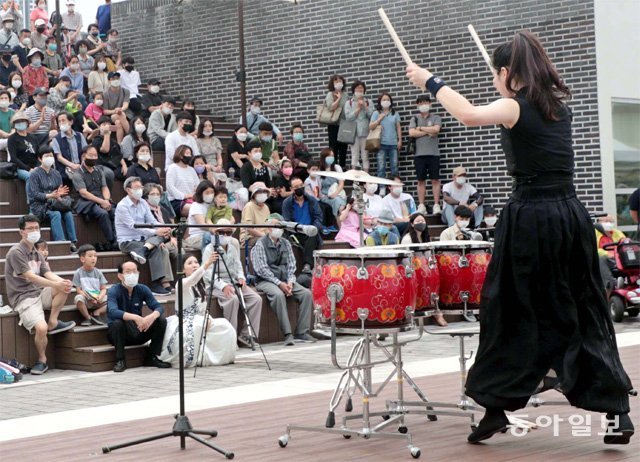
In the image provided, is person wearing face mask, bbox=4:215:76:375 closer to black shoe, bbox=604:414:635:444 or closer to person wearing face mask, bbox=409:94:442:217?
black shoe, bbox=604:414:635:444

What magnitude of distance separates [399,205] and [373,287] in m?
10.8

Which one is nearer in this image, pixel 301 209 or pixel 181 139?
pixel 301 209

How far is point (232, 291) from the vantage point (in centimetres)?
1327

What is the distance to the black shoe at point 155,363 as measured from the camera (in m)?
11.8

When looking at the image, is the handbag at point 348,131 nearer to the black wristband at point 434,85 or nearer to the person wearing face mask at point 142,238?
the person wearing face mask at point 142,238

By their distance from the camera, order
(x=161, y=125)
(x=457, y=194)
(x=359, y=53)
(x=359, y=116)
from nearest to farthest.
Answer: (x=161, y=125)
(x=457, y=194)
(x=359, y=116)
(x=359, y=53)

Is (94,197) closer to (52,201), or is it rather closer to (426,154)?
(52,201)

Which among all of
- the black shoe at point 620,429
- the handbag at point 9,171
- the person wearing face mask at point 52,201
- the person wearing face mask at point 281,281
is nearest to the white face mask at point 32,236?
the person wearing face mask at point 52,201

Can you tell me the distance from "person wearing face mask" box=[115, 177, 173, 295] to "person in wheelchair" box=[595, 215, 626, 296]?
6.09 metres

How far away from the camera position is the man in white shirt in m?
16.8

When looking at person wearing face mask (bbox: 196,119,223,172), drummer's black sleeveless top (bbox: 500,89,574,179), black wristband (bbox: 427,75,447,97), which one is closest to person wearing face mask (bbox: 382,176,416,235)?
person wearing face mask (bbox: 196,119,223,172)

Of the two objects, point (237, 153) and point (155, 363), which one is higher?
point (237, 153)

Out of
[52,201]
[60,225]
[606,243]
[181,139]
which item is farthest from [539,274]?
[181,139]

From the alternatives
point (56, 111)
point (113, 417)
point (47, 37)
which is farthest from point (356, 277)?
point (47, 37)
